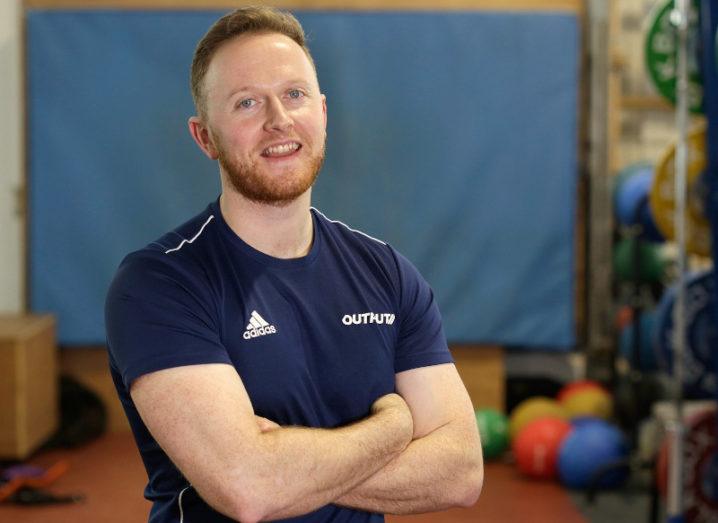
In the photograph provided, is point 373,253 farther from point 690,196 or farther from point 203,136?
point 690,196

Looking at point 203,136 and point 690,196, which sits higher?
point 203,136

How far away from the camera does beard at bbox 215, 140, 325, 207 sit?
5.54ft

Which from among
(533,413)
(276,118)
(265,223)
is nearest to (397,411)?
(265,223)

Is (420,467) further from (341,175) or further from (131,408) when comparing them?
(341,175)

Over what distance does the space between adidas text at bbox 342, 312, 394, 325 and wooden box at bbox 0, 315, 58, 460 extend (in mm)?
3523

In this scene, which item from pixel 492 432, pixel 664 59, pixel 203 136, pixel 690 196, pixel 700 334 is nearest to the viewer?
pixel 203 136

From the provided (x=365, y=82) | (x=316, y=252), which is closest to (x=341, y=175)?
(x=365, y=82)

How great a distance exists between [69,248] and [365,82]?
1.81 metres

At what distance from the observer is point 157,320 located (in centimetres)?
156

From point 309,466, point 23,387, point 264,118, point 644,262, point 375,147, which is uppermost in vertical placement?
point 264,118

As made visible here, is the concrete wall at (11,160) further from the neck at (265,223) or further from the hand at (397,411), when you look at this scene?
the hand at (397,411)

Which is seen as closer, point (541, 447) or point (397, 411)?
point (397, 411)

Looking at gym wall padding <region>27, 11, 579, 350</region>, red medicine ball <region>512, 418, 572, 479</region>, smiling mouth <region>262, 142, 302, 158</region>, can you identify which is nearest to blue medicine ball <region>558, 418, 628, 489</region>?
red medicine ball <region>512, 418, 572, 479</region>

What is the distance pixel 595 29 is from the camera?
5.58 m
